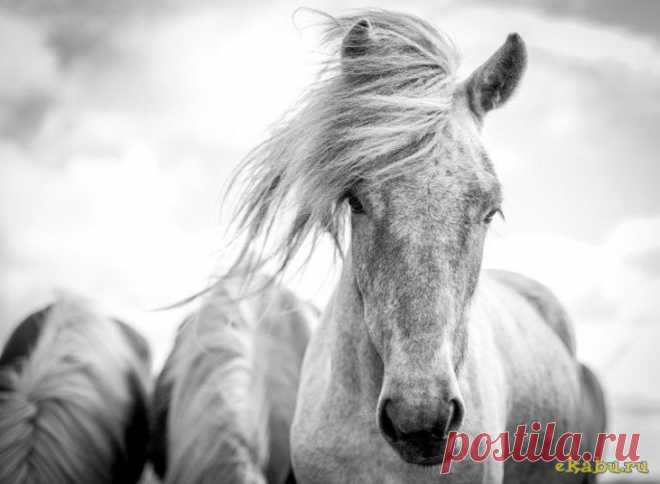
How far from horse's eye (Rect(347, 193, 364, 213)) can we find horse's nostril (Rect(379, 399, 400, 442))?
750 millimetres

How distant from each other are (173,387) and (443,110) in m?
2.52

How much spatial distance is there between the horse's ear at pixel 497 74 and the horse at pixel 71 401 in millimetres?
2667

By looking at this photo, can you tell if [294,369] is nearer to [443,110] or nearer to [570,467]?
[570,467]

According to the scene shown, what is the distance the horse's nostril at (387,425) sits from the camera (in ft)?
6.55

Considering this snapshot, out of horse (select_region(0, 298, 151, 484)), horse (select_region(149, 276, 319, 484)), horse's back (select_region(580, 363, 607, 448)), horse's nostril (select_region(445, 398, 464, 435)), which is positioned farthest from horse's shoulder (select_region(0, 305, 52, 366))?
horse's back (select_region(580, 363, 607, 448))

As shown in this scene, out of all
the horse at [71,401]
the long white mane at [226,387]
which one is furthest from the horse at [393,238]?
the horse at [71,401]

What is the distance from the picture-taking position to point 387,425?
2.02 metres

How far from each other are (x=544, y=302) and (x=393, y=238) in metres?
2.70

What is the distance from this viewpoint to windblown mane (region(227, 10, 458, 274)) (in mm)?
2344

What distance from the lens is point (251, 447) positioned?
3186 millimetres

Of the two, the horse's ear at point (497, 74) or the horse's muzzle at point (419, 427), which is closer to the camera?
the horse's muzzle at point (419, 427)

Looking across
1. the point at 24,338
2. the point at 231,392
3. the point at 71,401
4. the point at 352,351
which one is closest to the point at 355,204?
the point at 352,351

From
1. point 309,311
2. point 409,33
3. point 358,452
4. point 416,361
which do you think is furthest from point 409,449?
point 309,311

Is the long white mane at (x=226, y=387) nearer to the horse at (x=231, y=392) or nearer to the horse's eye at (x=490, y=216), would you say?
the horse at (x=231, y=392)
